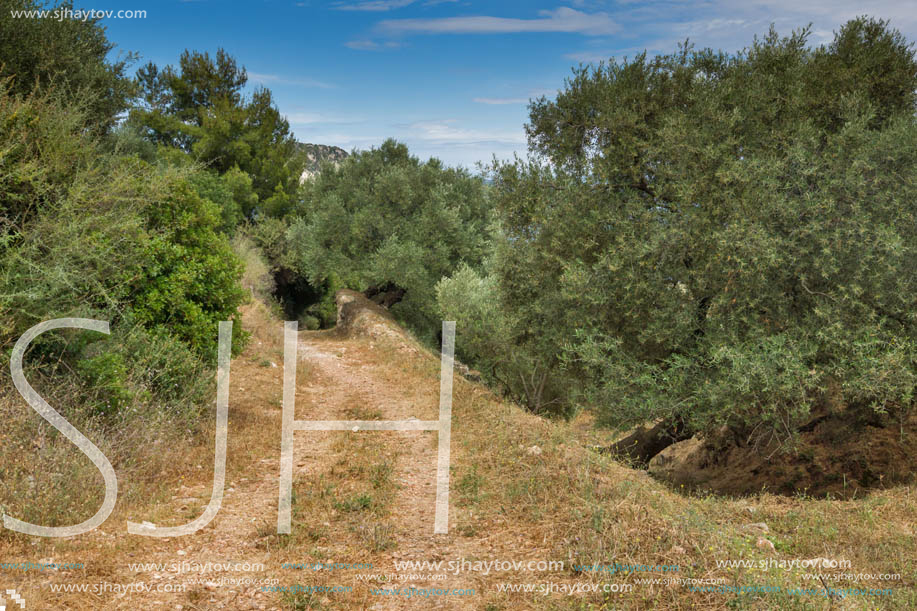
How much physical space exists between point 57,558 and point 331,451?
15.6 ft

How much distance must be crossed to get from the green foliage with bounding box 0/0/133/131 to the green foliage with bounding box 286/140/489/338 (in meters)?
12.9

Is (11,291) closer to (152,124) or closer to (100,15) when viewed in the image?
(100,15)

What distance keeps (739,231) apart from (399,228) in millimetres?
20084

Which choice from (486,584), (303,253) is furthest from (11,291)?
(303,253)

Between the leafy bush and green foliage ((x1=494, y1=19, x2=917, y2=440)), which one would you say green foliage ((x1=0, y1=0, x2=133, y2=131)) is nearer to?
the leafy bush

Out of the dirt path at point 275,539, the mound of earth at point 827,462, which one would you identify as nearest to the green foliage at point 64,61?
the dirt path at point 275,539

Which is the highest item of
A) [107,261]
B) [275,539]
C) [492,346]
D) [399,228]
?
[399,228]

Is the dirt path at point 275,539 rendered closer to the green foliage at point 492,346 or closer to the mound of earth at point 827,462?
the mound of earth at point 827,462

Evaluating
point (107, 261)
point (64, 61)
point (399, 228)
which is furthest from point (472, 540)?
point (399, 228)

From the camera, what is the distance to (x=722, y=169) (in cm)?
979

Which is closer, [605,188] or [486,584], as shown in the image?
[486,584]

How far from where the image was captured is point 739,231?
9070 mm
